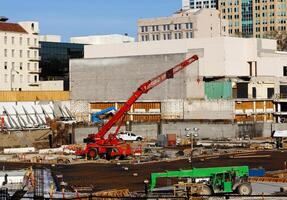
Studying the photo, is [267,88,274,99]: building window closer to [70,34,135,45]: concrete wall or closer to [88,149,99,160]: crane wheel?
[88,149,99,160]: crane wheel

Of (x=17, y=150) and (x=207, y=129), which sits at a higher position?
(x=207, y=129)

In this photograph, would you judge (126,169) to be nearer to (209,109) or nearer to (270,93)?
(209,109)

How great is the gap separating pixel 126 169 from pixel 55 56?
103 metres

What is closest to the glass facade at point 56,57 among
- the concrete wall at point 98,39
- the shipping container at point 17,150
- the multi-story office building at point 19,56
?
the concrete wall at point 98,39

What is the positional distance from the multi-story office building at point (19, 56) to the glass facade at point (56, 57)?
2453cm

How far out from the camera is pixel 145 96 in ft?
363

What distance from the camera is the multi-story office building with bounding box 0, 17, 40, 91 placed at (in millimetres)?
123412

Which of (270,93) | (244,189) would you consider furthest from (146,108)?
(244,189)

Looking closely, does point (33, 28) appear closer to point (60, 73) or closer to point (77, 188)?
point (60, 73)

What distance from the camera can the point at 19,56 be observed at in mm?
125938

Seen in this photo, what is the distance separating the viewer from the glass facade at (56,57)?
511ft

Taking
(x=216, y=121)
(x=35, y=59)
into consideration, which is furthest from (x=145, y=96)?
(x=35, y=59)

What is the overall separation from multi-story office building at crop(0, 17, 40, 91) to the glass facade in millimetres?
24534

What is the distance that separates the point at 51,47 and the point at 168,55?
5410cm
